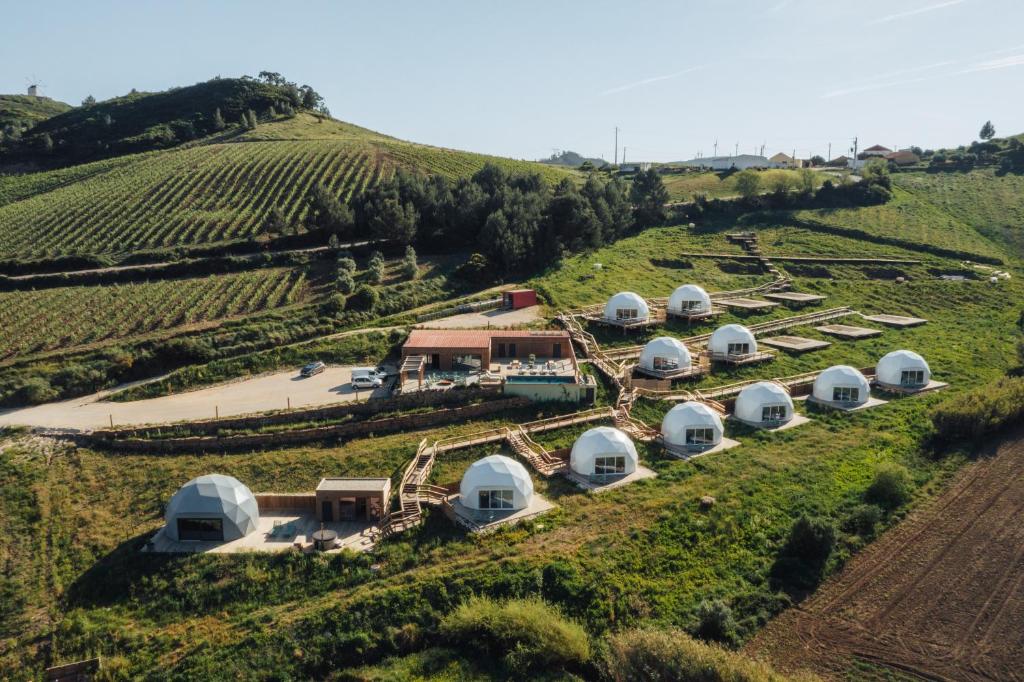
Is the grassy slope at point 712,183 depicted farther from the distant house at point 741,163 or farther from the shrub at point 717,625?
the shrub at point 717,625

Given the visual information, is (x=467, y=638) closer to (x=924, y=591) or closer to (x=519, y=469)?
(x=519, y=469)

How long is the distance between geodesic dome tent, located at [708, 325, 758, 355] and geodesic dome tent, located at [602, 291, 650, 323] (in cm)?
599

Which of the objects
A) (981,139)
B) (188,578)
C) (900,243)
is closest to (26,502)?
(188,578)

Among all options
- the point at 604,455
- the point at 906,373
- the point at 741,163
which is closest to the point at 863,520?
the point at 604,455

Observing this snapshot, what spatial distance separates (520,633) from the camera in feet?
→ 68.4

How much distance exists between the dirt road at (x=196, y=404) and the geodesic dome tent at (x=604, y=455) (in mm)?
13035

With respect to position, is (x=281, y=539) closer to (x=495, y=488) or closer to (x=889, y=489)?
(x=495, y=488)

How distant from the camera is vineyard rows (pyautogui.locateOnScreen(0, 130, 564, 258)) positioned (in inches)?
2589

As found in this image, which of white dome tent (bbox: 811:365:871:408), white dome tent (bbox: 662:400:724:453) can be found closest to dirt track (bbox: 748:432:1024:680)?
white dome tent (bbox: 662:400:724:453)

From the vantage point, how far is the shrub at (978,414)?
35375mm

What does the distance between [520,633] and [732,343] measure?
2962cm

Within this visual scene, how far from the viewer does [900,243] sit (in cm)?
7481

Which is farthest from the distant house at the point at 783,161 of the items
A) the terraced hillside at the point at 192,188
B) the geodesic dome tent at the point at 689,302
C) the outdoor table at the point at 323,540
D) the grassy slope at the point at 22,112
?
the grassy slope at the point at 22,112

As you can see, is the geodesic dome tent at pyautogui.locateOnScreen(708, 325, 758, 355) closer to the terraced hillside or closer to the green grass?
the terraced hillside
